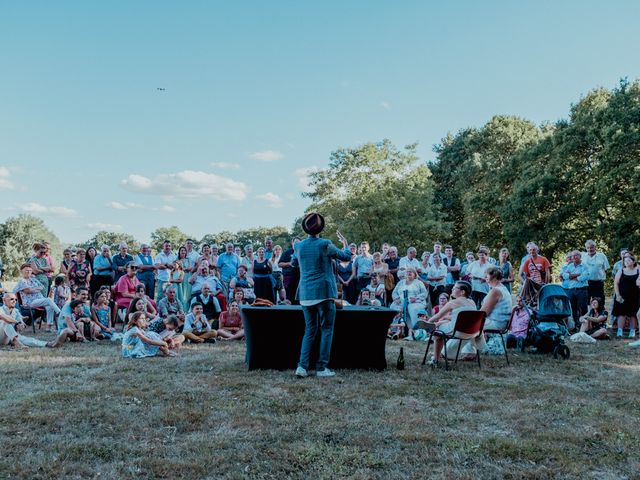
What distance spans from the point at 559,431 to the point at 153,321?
6.59 meters

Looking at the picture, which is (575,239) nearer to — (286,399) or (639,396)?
(639,396)

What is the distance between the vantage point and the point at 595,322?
397 inches

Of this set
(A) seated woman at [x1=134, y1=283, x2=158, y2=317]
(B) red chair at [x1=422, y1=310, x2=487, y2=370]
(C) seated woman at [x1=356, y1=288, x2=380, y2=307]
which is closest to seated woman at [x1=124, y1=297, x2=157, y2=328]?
(A) seated woman at [x1=134, y1=283, x2=158, y2=317]

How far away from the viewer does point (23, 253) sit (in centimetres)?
7206

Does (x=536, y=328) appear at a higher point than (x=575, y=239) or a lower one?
lower

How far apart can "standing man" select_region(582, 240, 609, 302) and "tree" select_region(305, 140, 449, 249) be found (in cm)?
2101

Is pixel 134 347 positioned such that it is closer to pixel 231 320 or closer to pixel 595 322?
pixel 231 320

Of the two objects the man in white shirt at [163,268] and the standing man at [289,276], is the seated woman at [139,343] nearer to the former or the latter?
the standing man at [289,276]

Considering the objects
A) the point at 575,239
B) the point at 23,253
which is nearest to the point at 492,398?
the point at 575,239

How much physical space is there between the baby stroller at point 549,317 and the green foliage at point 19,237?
68.1 meters

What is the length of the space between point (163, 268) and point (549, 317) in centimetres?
761

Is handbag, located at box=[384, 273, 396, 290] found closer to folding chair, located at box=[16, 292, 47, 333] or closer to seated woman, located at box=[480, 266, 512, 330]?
seated woman, located at box=[480, 266, 512, 330]

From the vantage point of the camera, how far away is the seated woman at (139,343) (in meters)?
7.68

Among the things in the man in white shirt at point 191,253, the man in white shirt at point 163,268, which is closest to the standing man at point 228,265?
the man in white shirt at point 191,253
